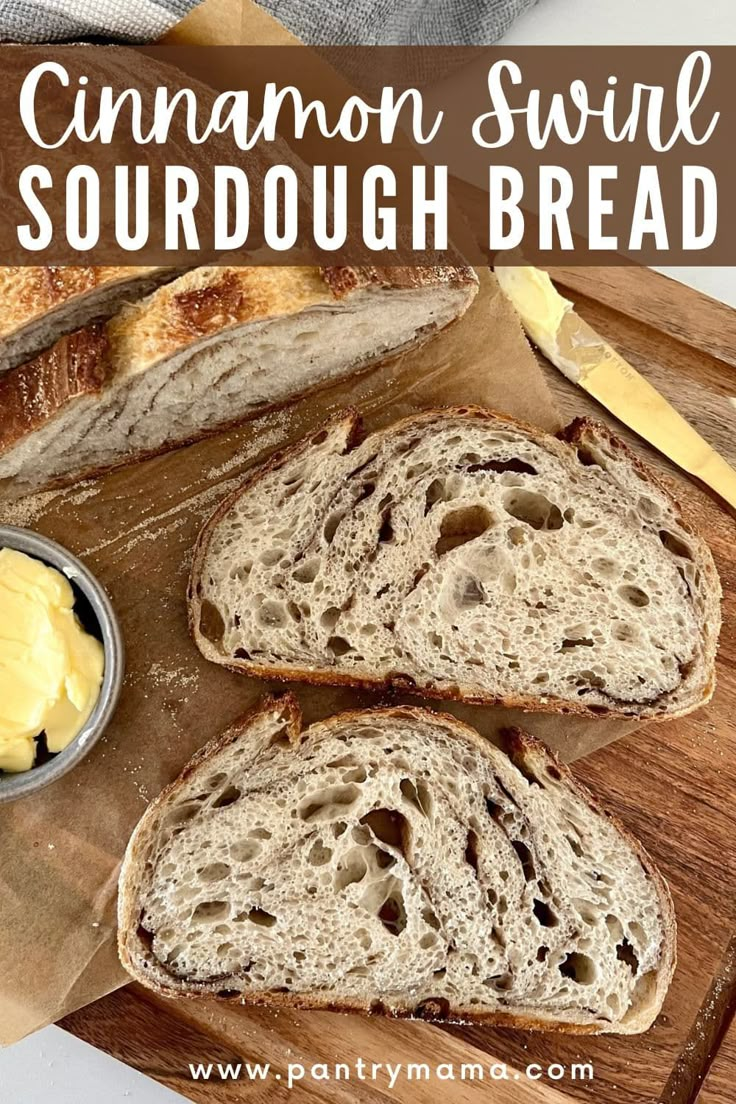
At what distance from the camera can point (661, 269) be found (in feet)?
10.9

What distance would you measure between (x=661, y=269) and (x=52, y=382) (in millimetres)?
1968

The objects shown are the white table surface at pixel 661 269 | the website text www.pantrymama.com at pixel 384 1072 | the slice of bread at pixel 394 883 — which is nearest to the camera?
the slice of bread at pixel 394 883

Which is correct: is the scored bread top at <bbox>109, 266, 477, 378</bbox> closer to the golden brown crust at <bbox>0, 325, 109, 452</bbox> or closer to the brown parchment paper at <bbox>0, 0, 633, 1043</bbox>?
the golden brown crust at <bbox>0, 325, 109, 452</bbox>

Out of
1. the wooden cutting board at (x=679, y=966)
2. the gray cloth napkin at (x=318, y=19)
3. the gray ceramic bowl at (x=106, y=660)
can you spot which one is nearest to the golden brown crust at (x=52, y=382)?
the gray ceramic bowl at (x=106, y=660)

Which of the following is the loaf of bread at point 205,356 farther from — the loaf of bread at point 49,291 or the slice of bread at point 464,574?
the slice of bread at point 464,574

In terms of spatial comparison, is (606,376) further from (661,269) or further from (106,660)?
(106,660)

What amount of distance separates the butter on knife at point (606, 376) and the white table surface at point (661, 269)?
51 centimetres

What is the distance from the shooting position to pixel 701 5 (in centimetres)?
349

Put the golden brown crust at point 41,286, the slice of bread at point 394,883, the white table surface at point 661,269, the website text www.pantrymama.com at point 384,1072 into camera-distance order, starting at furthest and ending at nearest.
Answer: the white table surface at point 661,269, the website text www.pantrymama.com at point 384,1072, the slice of bread at point 394,883, the golden brown crust at point 41,286

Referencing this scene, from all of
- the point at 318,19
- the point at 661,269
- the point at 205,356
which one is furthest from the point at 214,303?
the point at 661,269

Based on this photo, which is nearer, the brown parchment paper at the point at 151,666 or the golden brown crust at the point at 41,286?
the golden brown crust at the point at 41,286

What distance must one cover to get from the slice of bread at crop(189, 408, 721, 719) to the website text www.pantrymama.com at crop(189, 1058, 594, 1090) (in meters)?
1.06

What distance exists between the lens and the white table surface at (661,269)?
3.20 m

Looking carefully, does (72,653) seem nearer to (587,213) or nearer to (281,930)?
(281,930)
